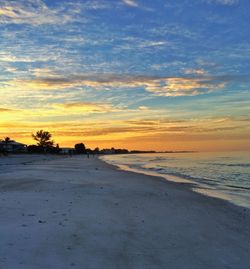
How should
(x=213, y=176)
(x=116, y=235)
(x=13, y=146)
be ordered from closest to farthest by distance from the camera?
(x=116, y=235) < (x=213, y=176) < (x=13, y=146)

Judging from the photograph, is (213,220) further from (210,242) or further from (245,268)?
(245,268)

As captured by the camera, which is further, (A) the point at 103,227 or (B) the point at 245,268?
(A) the point at 103,227

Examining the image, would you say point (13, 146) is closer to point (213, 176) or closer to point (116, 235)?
point (213, 176)

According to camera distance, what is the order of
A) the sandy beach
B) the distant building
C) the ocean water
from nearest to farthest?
the sandy beach, the ocean water, the distant building

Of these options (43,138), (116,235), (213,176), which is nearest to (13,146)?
(43,138)

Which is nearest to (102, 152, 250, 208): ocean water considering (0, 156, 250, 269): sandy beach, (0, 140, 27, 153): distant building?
(0, 156, 250, 269): sandy beach

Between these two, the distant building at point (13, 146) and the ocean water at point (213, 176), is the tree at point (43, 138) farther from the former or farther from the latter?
the ocean water at point (213, 176)

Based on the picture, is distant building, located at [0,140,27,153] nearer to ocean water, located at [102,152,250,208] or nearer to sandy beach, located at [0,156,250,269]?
ocean water, located at [102,152,250,208]

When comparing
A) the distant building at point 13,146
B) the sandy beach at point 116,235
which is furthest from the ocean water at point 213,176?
the distant building at point 13,146

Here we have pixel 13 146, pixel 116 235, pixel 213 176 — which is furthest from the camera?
pixel 13 146

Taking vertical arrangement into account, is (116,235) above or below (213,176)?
above

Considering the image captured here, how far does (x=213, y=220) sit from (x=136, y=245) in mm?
4754

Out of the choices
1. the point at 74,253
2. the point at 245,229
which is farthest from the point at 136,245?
the point at 245,229

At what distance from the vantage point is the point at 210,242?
8852 millimetres
